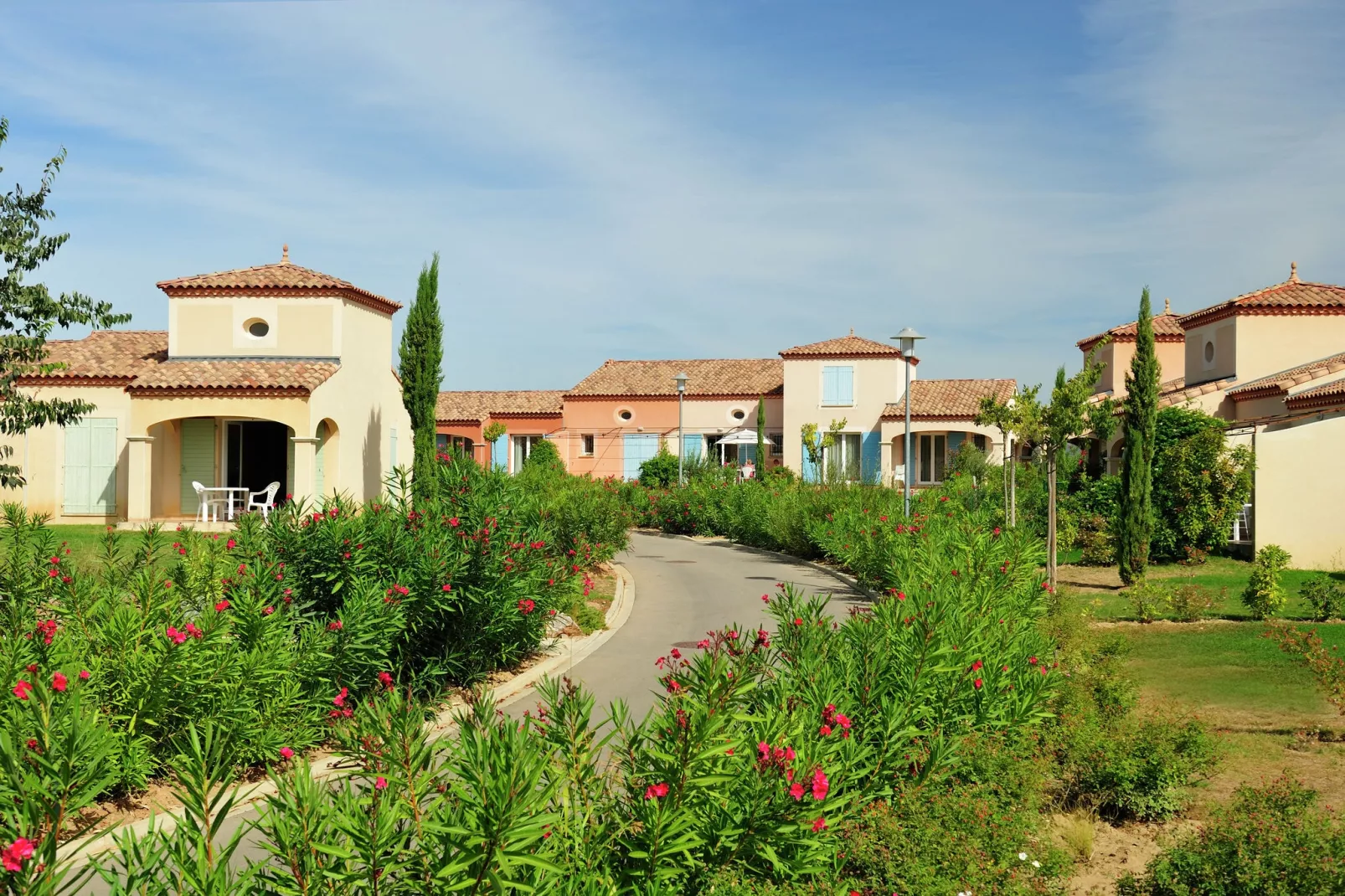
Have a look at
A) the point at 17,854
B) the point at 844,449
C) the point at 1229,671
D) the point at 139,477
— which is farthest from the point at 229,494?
the point at 17,854

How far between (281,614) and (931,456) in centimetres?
3484

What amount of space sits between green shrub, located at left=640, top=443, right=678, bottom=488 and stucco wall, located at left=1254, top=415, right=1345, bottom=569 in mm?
18659

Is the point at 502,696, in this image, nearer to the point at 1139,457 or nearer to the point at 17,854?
the point at 17,854

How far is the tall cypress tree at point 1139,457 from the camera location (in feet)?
63.5

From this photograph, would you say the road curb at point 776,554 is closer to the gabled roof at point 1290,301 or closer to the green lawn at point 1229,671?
the green lawn at point 1229,671

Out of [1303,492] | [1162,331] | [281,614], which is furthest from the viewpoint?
[1162,331]

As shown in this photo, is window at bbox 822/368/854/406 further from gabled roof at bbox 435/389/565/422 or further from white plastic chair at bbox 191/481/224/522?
white plastic chair at bbox 191/481/224/522

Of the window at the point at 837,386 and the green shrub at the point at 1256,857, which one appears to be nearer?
the green shrub at the point at 1256,857

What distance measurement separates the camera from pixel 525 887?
335cm

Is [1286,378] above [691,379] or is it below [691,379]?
below

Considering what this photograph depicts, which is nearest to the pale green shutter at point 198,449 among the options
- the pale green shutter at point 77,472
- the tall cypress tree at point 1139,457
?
the pale green shutter at point 77,472

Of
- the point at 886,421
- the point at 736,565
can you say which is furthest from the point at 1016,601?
the point at 886,421

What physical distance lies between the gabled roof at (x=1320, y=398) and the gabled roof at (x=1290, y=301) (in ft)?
13.1

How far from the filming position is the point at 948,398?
132 feet
